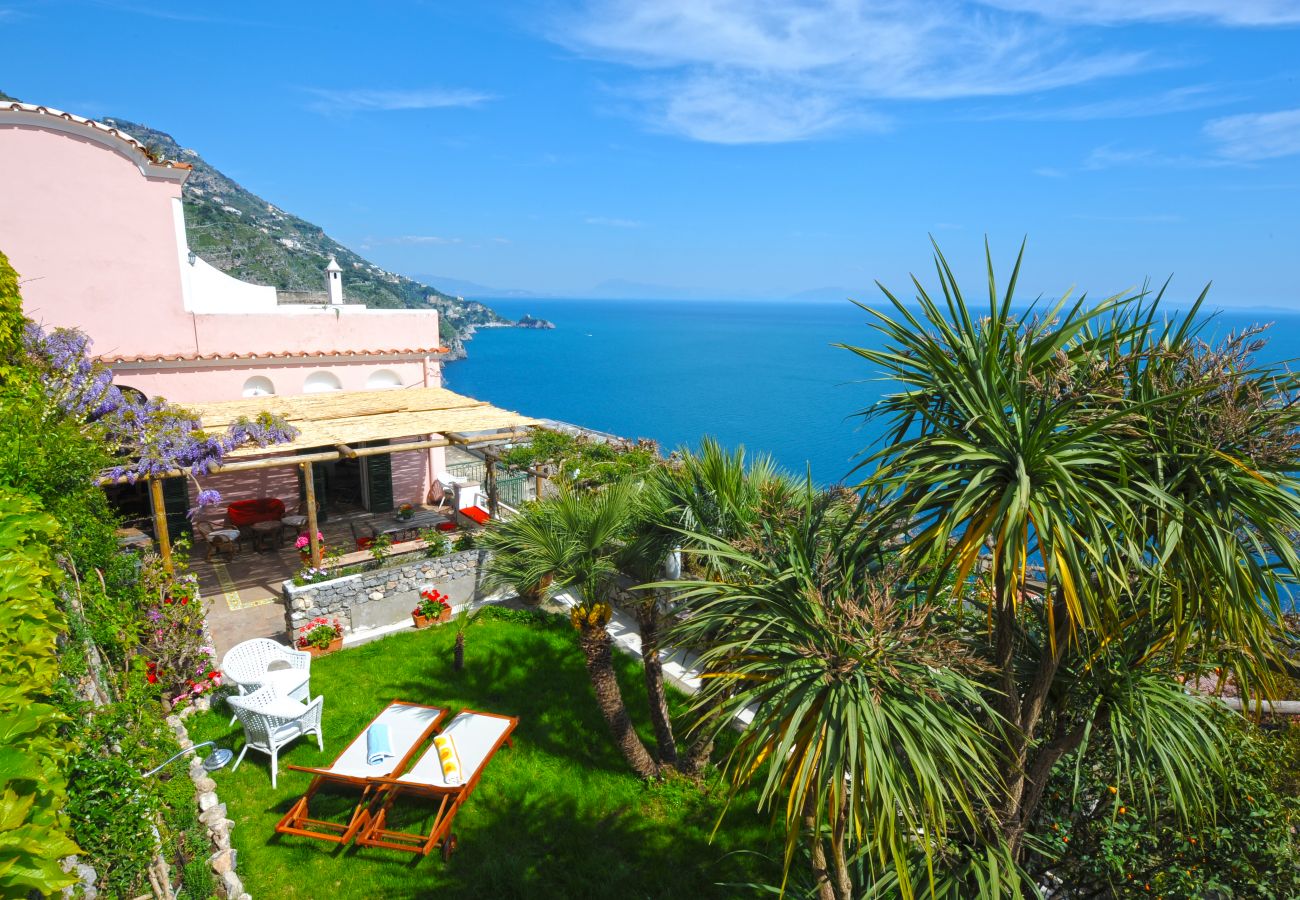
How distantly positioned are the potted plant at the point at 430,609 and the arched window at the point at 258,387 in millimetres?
7680

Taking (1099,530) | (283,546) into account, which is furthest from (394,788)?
(283,546)

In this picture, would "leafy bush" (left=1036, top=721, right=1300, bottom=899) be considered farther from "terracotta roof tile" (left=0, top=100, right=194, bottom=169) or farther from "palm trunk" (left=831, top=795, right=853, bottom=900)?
"terracotta roof tile" (left=0, top=100, right=194, bottom=169)

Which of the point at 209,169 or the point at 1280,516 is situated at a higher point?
the point at 209,169

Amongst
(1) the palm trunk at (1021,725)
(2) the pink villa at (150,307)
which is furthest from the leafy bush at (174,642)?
(1) the palm trunk at (1021,725)

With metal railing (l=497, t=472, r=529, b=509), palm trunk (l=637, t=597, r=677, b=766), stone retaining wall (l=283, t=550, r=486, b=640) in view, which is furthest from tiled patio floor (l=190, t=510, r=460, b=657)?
palm trunk (l=637, t=597, r=677, b=766)

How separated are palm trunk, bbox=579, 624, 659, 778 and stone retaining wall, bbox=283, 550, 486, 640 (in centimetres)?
562

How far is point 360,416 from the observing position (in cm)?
1529

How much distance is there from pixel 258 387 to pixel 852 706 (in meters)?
17.0

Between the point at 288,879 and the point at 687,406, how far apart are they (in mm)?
76194

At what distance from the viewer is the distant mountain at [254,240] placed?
218 feet

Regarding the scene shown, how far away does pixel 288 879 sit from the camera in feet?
23.0

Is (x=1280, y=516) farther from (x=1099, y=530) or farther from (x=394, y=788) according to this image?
(x=394, y=788)

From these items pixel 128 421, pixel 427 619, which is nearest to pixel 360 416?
pixel 128 421

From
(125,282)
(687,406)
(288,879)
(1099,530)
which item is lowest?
(687,406)
